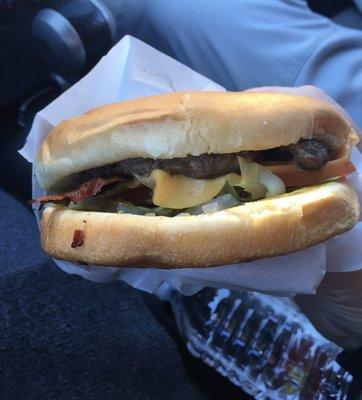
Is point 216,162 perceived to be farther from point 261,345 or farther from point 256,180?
point 261,345

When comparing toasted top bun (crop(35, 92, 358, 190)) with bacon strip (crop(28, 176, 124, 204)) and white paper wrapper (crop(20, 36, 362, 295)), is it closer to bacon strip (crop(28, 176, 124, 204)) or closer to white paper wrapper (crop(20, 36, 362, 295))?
bacon strip (crop(28, 176, 124, 204))

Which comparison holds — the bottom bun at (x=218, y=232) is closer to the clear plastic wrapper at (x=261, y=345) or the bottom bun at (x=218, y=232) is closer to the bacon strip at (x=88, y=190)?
the bacon strip at (x=88, y=190)

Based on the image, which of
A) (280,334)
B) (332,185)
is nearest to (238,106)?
(332,185)

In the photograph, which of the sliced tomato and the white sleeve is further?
the white sleeve

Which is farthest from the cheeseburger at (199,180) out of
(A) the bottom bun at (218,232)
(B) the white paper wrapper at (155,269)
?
(B) the white paper wrapper at (155,269)

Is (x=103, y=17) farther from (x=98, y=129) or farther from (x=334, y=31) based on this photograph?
(x=98, y=129)

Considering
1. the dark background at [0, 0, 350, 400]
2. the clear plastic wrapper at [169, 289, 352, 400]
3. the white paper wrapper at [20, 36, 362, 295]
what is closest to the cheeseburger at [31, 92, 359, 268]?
the white paper wrapper at [20, 36, 362, 295]

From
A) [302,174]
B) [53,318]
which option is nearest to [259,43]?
[302,174]
